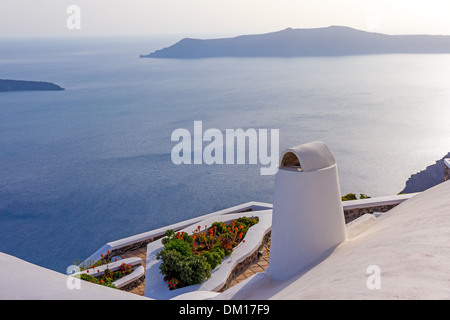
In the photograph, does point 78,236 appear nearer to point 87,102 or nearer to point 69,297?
point 69,297

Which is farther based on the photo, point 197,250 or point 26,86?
point 26,86

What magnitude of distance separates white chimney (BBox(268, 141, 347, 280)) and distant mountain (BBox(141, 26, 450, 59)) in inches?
6358

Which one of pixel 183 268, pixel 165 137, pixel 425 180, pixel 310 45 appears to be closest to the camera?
pixel 183 268

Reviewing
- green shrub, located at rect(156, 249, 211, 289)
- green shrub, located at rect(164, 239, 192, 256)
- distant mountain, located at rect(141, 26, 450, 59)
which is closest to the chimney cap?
green shrub, located at rect(156, 249, 211, 289)

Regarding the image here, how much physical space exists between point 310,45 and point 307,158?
168m

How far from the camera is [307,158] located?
5789 millimetres

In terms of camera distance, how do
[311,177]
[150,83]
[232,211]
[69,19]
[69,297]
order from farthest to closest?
[150,83] → [232,211] → [69,19] → [311,177] → [69,297]

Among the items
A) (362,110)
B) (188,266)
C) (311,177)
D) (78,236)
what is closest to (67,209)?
(78,236)

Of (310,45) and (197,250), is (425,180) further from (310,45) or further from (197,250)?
(310,45)

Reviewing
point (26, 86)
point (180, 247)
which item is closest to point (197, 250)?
point (180, 247)

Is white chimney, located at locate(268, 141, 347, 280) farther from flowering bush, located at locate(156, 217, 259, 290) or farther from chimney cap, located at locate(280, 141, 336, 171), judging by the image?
flowering bush, located at locate(156, 217, 259, 290)

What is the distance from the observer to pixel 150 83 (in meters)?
115

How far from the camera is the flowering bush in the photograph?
27.0 ft

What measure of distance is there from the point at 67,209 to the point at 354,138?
1759 inches
